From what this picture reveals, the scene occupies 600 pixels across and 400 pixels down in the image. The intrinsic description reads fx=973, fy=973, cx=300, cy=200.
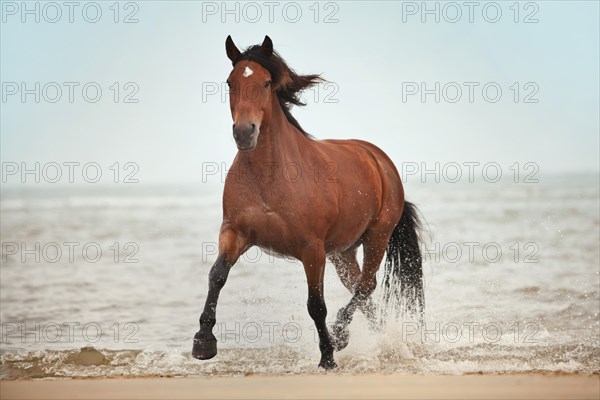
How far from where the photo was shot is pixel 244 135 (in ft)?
19.4

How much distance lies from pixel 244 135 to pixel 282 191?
1.92 feet

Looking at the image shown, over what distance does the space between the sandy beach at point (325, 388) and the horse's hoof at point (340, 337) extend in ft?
4.67

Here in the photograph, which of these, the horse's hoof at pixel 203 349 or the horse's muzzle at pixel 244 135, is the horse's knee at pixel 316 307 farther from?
the horse's muzzle at pixel 244 135

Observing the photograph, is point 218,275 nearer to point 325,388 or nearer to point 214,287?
point 214,287

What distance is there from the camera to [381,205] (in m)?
7.77

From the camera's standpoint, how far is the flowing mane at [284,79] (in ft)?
20.7

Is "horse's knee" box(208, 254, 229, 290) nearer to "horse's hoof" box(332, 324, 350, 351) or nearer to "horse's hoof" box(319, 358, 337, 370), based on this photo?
"horse's hoof" box(319, 358, 337, 370)

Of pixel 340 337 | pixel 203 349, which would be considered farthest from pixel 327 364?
pixel 203 349

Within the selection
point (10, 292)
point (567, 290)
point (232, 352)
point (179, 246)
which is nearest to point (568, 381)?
point (232, 352)

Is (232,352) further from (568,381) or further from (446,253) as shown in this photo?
(446,253)

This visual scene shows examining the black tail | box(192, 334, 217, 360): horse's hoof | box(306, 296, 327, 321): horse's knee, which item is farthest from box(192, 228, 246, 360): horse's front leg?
the black tail

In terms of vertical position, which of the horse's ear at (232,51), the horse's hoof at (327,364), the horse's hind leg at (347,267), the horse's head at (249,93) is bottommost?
the horse's hoof at (327,364)

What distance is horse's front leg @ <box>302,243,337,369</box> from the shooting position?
254 inches

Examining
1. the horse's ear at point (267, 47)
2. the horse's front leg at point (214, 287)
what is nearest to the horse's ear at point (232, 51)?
the horse's ear at point (267, 47)
